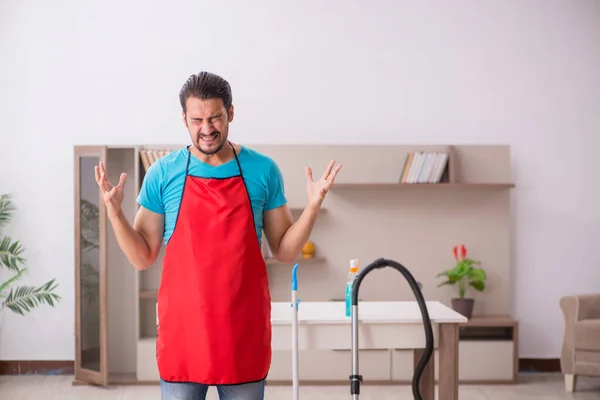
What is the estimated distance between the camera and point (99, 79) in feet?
18.6

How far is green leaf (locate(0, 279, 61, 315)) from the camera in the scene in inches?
208

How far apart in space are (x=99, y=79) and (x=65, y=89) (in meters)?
0.27

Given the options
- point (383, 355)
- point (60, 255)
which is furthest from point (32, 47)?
point (383, 355)

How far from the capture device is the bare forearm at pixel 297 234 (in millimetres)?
2094

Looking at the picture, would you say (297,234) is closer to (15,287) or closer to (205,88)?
(205,88)

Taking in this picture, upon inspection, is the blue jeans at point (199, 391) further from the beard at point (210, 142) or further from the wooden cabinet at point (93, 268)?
the wooden cabinet at point (93, 268)

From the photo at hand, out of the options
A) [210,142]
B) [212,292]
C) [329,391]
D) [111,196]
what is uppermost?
[210,142]

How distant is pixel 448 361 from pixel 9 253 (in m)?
3.47

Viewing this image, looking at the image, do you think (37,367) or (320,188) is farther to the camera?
(37,367)

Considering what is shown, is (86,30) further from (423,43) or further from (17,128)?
(423,43)

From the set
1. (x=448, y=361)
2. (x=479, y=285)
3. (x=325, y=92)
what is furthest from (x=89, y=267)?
(x=448, y=361)

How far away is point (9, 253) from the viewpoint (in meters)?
5.41

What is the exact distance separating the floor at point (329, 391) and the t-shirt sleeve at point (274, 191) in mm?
3001

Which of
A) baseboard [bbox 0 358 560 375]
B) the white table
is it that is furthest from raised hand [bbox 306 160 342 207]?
baseboard [bbox 0 358 560 375]
